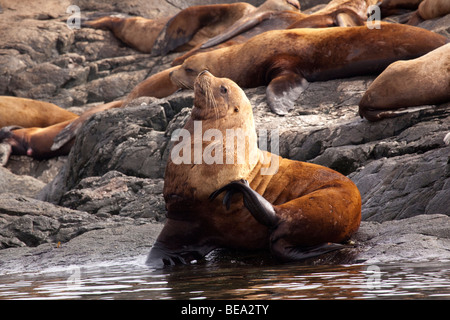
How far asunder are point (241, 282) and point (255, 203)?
3.22 ft

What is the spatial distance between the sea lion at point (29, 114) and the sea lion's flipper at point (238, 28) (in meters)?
3.29

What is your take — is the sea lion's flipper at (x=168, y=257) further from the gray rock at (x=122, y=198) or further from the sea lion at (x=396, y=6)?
the sea lion at (x=396, y=6)

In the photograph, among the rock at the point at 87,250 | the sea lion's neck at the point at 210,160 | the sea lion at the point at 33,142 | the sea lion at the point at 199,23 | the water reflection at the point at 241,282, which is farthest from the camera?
the sea lion at the point at 199,23

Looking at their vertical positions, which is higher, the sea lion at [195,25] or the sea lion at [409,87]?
the sea lion at [195,25]

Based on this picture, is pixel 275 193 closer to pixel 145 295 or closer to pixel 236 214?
pixel 236 214

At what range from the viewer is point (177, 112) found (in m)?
9.06

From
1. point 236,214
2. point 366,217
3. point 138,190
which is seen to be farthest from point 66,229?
point 366,217

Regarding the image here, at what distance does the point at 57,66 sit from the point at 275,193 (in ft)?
41.1

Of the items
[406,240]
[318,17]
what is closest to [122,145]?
[406,240]

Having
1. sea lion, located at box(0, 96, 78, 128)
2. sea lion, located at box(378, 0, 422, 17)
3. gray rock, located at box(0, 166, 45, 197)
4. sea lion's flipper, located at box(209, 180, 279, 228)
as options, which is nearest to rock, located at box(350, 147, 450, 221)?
sea lion's flipper, located at box(209, 180, 279, 228)

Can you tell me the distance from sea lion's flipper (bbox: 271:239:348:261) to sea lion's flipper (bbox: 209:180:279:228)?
15 cm

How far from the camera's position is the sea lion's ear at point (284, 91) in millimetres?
8672

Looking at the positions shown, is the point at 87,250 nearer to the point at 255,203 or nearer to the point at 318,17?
the point at 255,203

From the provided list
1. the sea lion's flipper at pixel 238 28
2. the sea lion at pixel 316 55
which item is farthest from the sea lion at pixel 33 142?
the sea lion at pixel 316 55
